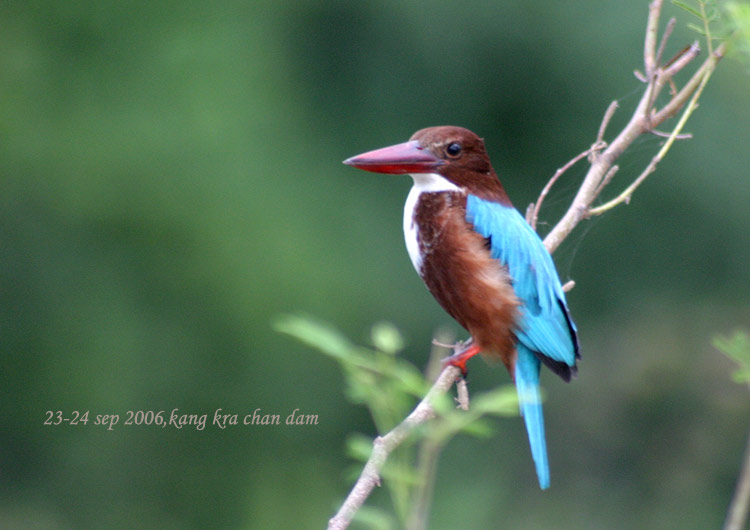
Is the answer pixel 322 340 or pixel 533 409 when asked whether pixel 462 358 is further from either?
pixel 322 340

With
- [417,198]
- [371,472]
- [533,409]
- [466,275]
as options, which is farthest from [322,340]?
[417,198]

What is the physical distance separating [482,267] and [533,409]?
1.26ft

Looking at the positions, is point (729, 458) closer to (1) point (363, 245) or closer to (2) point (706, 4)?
(1) point (363, 245)

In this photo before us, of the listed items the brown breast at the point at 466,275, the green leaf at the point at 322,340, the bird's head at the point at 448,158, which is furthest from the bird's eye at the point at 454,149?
the green leaf at the point at 322,340

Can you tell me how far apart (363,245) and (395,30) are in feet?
3.82

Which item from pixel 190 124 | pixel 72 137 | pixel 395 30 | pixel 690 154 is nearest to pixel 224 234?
pixel 190 124

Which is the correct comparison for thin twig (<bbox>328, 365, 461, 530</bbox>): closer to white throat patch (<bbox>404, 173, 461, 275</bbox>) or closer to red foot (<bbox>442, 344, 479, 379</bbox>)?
red foot (<bbox>442, 344, 479, 379</bbox>)

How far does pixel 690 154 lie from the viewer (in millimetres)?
4676

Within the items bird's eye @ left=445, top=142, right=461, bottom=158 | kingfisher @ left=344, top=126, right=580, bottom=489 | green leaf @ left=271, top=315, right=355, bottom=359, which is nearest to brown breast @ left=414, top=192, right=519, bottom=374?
kingfisher @ left=344, top=126, right=580, bottom=489

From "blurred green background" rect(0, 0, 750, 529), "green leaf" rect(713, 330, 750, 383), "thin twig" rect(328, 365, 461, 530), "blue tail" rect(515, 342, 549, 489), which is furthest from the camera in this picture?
"blurred green background" rect(0, 0, 750, 529)

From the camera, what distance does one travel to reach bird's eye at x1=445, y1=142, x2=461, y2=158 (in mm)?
2363

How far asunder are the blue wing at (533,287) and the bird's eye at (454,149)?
13cm

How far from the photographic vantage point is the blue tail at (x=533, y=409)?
1.91 m

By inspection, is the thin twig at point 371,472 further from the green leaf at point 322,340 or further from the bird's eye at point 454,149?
the bird's eye at point 454,149
